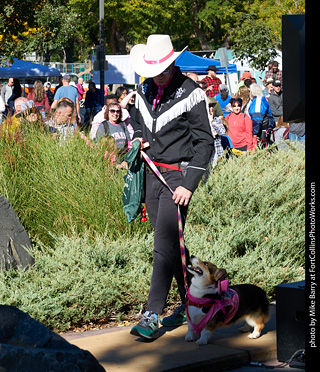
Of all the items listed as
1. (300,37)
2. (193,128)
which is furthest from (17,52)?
(300,37)

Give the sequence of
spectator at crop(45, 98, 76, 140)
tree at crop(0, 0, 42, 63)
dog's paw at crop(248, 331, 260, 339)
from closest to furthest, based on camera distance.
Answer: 1. dog's paw at crop(248, 331, 260, 339)
2. spectator at crop(45, 98, 76, 140)
3. tree at crop(0, 0, 42, 63)

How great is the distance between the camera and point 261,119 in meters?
14.6

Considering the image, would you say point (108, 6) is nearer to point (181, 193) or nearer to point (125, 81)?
point (125, 81)

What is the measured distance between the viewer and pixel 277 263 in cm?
711

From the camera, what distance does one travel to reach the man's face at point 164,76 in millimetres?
5363

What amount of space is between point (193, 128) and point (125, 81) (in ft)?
90.4

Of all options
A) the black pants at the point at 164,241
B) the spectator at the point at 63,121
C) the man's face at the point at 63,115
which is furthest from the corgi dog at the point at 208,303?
the man's face at the point at 63,115

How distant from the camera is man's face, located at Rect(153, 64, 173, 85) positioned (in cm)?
536

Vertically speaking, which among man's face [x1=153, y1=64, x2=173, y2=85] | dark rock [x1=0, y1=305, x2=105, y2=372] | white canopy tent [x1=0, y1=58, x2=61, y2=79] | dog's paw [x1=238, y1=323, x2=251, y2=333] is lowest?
dog's paw [x1=238, y1=323, x2=251, y2=333]

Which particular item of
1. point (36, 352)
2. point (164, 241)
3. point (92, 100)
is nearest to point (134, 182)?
point (164, 241)

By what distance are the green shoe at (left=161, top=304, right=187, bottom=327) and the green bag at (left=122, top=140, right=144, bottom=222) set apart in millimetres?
808

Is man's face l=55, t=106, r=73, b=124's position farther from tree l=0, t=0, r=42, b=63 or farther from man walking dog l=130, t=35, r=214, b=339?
tree l=0, t=0, r=42, b=63

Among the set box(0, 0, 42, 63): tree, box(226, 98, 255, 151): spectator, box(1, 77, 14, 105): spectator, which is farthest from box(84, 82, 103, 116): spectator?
box(226, 98, 255, 151): spectator

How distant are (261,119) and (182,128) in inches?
372
